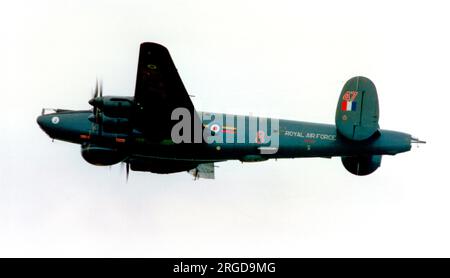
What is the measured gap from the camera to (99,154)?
27266mm

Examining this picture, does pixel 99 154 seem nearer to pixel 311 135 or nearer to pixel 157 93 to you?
pixel 157 93

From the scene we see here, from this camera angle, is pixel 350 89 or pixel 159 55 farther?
pixel 350 89

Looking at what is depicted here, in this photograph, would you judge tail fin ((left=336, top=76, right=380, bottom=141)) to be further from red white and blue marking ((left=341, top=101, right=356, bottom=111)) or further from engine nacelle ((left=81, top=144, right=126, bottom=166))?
engine nacelle ((left=81, top=144, right=126, bottom=166))

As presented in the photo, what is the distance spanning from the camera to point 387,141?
27219mm

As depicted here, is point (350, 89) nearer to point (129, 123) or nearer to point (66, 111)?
point (129, 123)

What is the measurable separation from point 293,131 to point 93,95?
7.70m

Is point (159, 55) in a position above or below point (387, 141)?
above

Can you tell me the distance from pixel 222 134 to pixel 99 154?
470 centimetres

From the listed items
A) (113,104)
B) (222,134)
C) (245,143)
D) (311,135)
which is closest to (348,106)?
(311,135)

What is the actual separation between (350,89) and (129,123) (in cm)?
844

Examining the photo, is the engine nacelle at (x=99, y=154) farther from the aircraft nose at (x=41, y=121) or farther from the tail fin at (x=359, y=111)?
the tail fin at (x=359, y=111)

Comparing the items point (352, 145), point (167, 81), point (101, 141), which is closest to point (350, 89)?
point (352, 145)

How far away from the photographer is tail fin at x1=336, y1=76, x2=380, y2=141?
27141mm

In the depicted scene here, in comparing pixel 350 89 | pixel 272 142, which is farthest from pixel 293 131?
pixel 350 89
